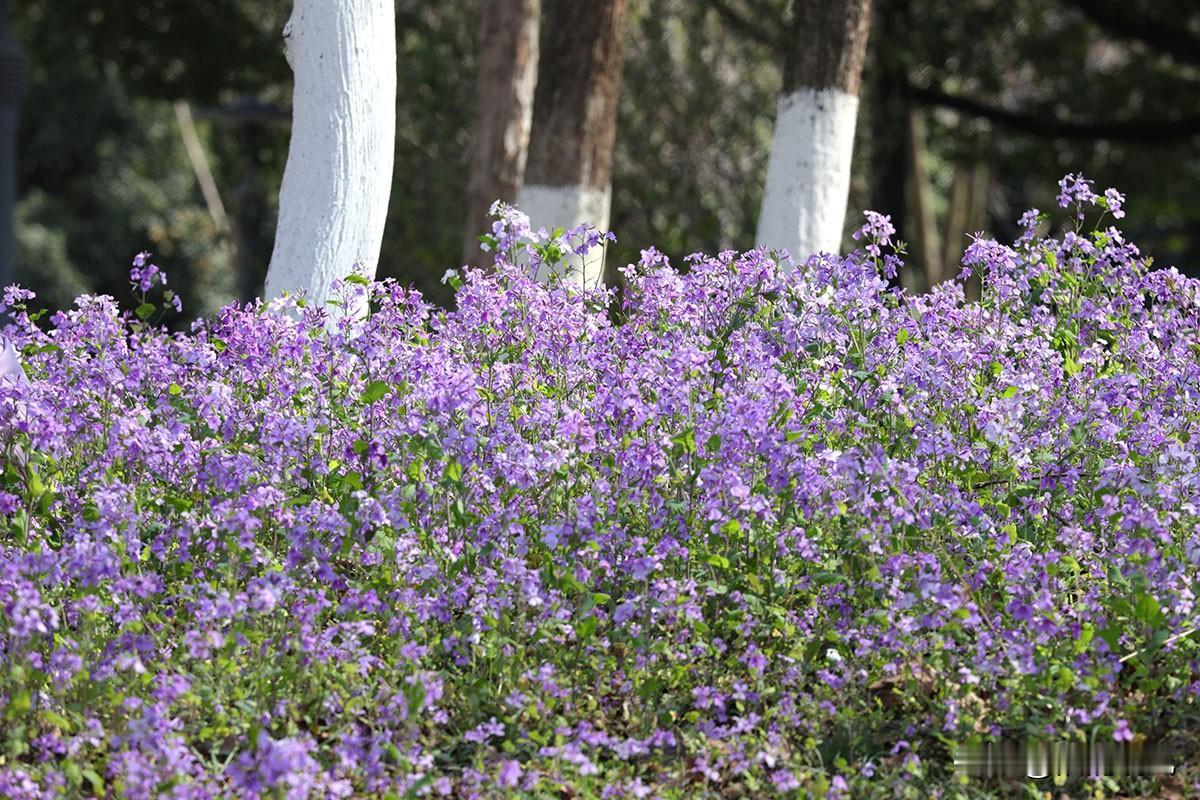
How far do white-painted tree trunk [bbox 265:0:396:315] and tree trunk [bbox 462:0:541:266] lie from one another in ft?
11.3

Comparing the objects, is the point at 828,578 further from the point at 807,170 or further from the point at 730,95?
the point at 730,95

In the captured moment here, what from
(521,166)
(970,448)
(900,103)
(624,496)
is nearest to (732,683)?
(624,496)

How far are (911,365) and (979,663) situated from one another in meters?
1.20

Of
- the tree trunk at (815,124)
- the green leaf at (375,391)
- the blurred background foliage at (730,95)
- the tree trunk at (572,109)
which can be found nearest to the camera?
the green leaf at (375,391)

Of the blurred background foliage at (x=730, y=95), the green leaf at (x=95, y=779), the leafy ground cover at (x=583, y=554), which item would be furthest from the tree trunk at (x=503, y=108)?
the green leaf at (x=95, y=779)

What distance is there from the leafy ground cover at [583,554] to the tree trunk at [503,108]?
4.72 meters

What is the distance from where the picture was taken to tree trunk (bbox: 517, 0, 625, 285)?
9.05 m

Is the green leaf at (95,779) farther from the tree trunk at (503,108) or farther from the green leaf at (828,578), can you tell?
the tree trunk at (503,108)

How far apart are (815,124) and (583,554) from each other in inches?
171

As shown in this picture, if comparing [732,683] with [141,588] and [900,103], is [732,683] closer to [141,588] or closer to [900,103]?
[141,588]

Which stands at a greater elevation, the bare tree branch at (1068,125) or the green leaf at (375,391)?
the bare tree branch at (1068,125)

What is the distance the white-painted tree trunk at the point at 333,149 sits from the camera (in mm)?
6617

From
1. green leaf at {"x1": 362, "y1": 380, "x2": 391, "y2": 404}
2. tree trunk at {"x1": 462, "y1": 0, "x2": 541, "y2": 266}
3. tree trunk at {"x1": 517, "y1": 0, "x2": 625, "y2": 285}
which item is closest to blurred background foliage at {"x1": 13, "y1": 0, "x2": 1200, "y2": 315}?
tree trunk at {"x1": 462, "y1": 0, "x2": 541, "y2": 266}

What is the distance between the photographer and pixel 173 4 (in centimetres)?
1609
